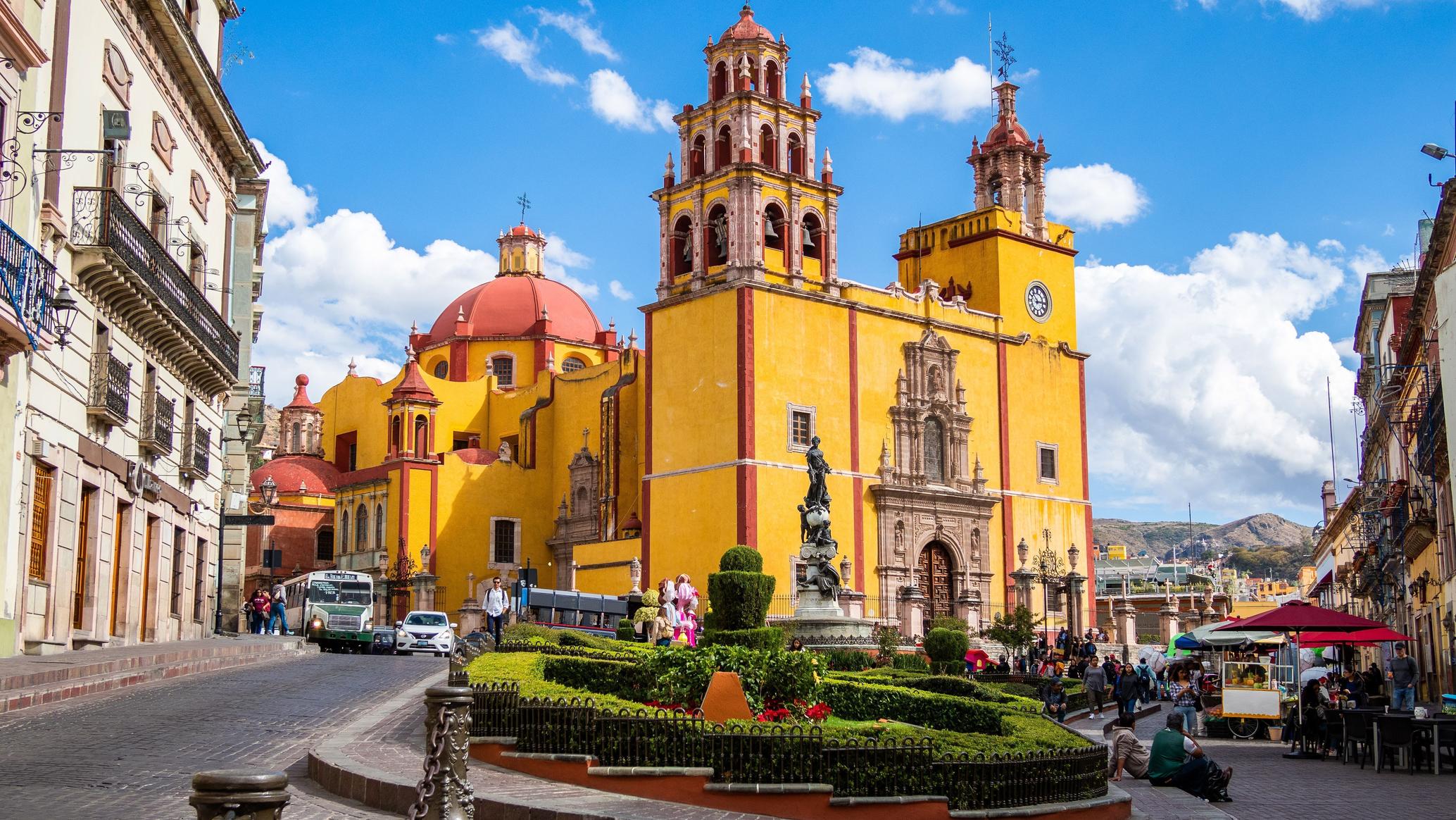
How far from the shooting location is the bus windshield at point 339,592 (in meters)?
40.3

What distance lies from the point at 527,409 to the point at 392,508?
20.5 feet

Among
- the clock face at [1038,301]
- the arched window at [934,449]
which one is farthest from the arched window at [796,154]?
the clock face at [1038,301]

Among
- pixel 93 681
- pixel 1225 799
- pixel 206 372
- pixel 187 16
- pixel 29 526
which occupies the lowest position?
pixel 1225 799

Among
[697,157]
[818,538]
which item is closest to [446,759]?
[818,538]

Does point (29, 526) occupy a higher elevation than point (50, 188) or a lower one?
lower

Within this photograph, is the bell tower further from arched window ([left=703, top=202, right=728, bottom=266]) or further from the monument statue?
the monument statue

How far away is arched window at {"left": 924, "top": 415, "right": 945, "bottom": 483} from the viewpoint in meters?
44.8

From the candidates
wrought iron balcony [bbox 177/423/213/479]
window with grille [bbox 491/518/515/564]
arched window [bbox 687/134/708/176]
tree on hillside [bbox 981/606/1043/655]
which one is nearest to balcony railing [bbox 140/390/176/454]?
wrought iron balcony [bbox 177/423/213/479]

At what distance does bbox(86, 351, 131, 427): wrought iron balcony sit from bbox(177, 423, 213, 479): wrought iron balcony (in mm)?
3843

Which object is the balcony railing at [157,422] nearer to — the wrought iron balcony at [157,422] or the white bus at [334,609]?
the wrought iron balcony at [157,422]

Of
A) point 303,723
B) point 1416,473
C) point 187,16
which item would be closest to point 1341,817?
point 303,723

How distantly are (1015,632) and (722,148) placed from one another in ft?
54.1

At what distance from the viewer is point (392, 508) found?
49406mm

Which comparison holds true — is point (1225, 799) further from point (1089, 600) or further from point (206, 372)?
point (1089, 600)
